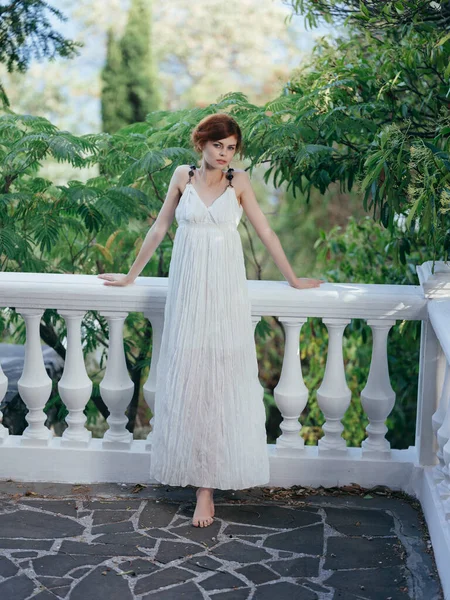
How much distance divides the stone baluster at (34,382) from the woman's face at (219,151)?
1.04 meters

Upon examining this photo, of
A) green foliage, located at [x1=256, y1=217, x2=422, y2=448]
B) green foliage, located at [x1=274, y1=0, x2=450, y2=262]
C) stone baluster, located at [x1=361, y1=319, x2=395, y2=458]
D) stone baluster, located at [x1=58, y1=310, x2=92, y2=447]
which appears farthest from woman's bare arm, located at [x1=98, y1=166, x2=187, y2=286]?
green foliage, located at [x1=256, y1=217, x2=422, y2=448]

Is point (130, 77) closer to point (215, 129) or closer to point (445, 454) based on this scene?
point (215, 129)

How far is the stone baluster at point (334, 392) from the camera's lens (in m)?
3.68

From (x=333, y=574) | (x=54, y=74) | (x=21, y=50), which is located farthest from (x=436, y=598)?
(x=54, y=74)

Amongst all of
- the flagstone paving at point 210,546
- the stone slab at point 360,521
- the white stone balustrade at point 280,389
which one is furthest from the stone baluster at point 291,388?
the stone slab at point 360,521

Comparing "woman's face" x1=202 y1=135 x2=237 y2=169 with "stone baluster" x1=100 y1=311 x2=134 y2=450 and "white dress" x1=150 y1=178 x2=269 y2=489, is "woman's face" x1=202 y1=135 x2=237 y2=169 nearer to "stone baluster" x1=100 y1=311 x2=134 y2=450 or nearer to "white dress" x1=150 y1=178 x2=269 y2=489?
"white dress" x1=150 y1=178 x2=269 y2=489

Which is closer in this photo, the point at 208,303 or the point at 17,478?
the point at 208,303

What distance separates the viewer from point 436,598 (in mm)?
2871

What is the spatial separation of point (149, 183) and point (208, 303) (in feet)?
5.33

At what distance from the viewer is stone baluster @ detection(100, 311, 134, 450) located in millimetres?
3740

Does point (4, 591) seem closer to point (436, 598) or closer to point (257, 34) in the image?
point (436, 598)

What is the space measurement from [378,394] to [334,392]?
19cm

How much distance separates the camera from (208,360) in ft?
11.0

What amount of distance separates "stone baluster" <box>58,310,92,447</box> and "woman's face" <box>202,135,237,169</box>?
36.1 inches
